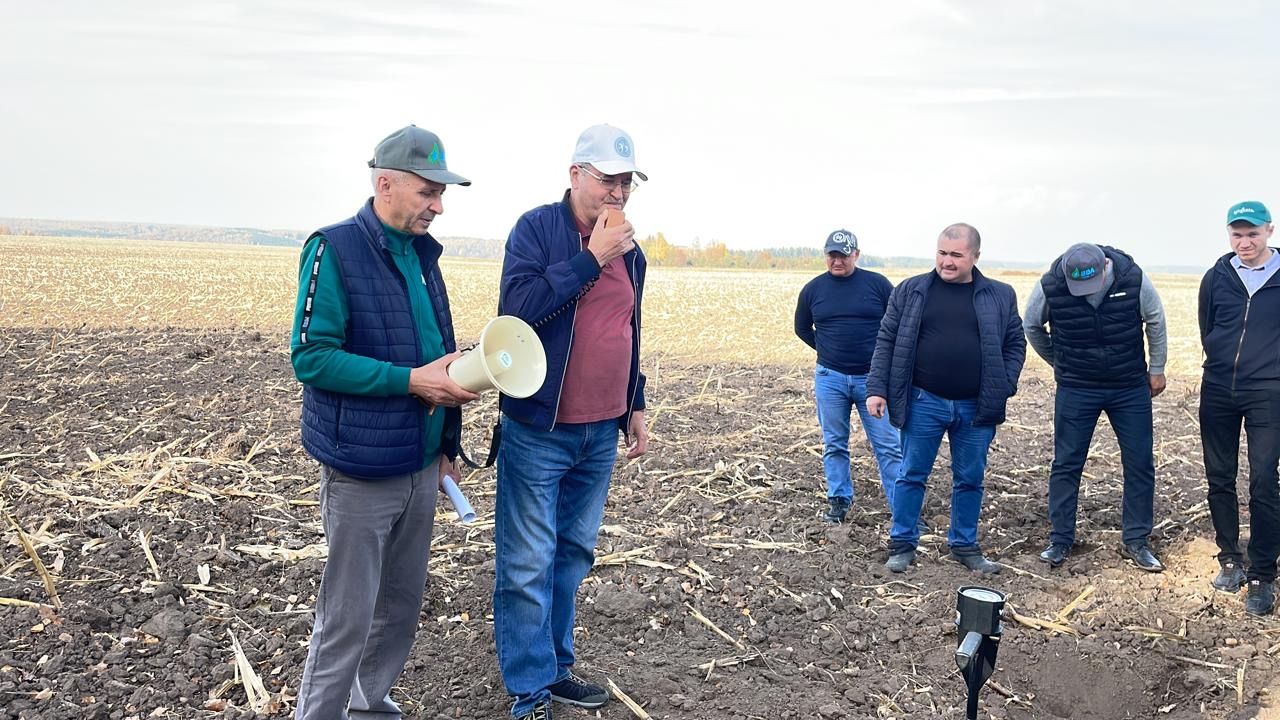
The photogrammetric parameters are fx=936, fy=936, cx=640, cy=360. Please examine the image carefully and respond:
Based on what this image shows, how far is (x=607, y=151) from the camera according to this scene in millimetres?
3744

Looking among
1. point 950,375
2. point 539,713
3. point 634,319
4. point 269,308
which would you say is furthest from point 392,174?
point 269,308

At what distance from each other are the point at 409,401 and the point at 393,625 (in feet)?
3.16

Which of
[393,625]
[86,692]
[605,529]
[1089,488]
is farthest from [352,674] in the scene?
[1089,488]

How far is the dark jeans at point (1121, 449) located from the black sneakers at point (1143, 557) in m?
0.04

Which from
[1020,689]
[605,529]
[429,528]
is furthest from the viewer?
[605,529]

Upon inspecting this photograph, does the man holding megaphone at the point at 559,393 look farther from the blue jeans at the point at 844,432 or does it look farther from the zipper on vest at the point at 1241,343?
the zipper on vest at the point at 1241,343

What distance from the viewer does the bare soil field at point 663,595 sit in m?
4.39

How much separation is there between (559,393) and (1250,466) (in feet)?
15.0

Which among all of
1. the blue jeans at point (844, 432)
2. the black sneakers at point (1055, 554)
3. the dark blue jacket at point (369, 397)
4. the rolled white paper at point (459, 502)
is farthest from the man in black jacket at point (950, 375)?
the dark blue jacket at point (369, 397)

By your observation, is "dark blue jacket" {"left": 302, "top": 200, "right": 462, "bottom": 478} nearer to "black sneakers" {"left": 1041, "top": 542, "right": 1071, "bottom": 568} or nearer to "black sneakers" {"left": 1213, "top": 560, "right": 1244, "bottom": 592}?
"black sneakers" {"left": 1041, "top": 542, "right": 1071, "bottom": 568}

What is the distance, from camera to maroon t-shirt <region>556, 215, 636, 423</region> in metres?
3.91

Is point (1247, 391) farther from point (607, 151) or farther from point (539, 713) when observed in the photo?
point (539, 713)

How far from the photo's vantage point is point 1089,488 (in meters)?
7.98

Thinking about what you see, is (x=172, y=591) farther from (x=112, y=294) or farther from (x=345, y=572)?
(x=112, y=294)
